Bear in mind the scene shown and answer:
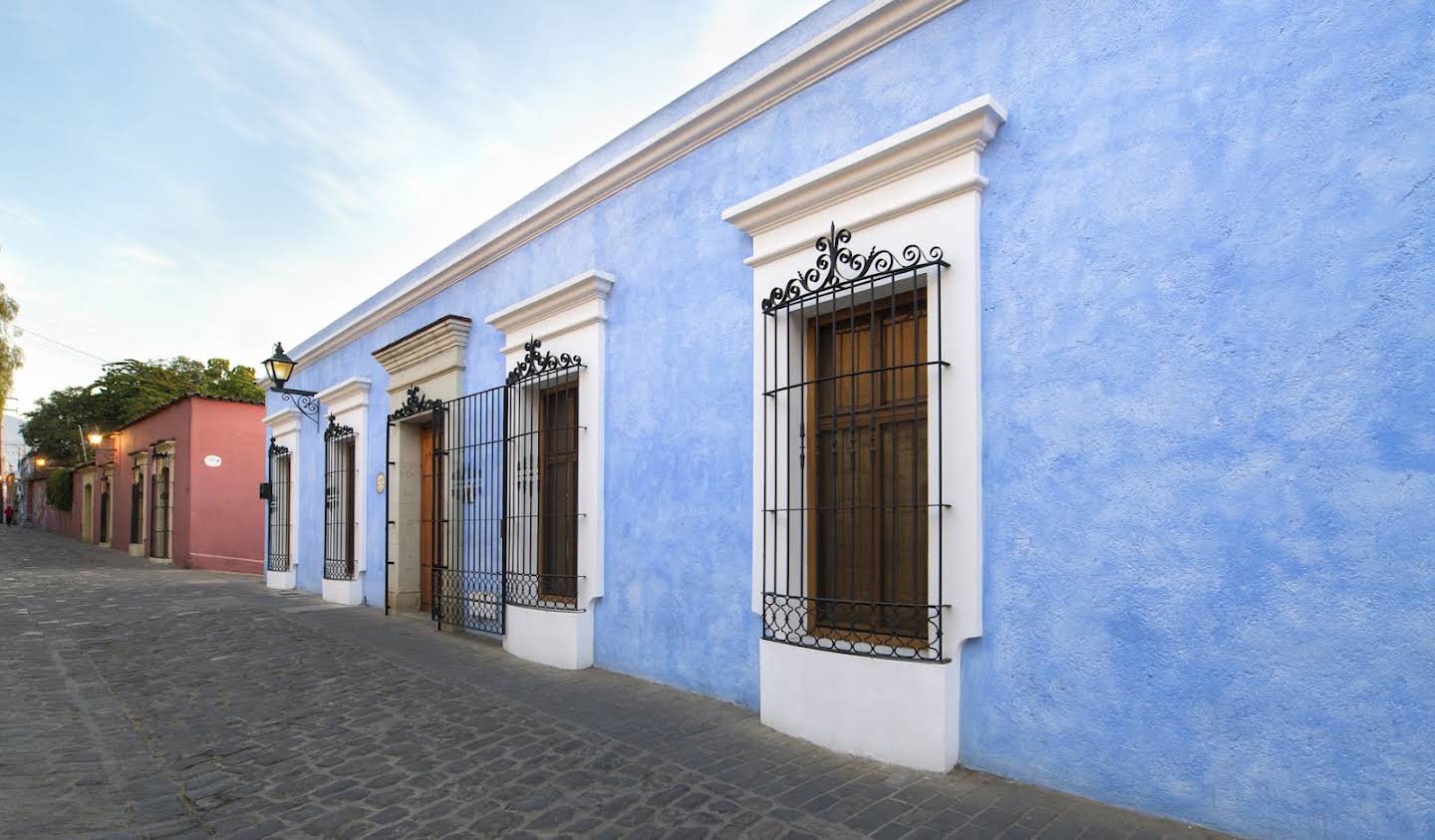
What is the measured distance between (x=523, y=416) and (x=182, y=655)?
3.40m

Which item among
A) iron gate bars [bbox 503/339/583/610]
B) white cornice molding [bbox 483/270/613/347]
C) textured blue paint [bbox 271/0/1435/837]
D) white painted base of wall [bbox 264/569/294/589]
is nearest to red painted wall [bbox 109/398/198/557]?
white painted base of wall [bbox 264/569/294/589]

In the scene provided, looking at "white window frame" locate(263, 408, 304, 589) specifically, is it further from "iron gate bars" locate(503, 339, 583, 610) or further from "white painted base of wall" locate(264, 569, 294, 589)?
"iron gate bars" locate(503, 339, 583, 610)

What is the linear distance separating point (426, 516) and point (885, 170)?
6.65 meters

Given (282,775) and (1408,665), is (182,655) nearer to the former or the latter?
(282,775)

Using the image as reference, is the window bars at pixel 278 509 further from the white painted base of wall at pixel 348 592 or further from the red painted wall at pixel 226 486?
the red painted wall at pixel 226 486

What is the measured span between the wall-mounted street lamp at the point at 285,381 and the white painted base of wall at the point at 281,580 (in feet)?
8.07

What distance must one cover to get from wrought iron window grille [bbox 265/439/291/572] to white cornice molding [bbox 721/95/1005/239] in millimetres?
10550

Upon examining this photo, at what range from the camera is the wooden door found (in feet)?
27.9

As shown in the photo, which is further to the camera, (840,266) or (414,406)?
(414,406)

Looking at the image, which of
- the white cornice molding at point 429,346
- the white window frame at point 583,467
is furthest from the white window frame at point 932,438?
the white cornice molding at point 429,346

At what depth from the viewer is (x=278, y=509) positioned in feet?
41.4

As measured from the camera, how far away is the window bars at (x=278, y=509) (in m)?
12.2

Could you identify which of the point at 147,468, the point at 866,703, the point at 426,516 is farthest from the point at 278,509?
the point at 866,703

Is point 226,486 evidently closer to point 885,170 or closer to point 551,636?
point 551,636
